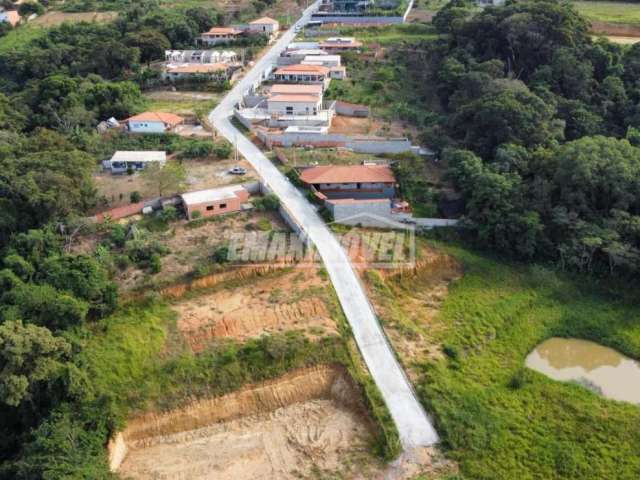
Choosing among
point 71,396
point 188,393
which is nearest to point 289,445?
point 188,393

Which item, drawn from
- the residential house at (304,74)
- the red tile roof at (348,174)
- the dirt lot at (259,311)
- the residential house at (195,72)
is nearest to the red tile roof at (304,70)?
the residential house at (304,74)

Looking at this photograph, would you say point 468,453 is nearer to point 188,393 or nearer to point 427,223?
point 188,393

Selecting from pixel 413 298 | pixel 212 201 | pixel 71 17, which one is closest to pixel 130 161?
pixel 212 201

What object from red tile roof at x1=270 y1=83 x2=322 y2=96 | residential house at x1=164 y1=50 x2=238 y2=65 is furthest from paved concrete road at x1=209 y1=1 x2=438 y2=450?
residential house at x1=164 y1=50 x2=238 y2=65

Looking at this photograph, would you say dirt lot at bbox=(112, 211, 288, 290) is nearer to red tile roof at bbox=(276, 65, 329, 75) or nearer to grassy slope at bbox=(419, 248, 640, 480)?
grassy slope at bbox=(419, 248, 640, 480)

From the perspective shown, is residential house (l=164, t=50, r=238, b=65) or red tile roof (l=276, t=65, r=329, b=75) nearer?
red tile roof (l=276, t=65, r=329, b=75)

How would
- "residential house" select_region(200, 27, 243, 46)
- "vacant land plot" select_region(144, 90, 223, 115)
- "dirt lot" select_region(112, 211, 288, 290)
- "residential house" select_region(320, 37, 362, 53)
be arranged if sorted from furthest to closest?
"residential house" select_region(200, 27, 243, 46) → "residential house" select_region(320, 37, 362, 53) → "vacant land plot" select_region(144, 90, 223, 115) → "dirt lot" select_region(112, 211, 288, 290)

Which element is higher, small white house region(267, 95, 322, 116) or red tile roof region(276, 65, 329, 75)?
red tile roof region(276, 65, 329, 75)
